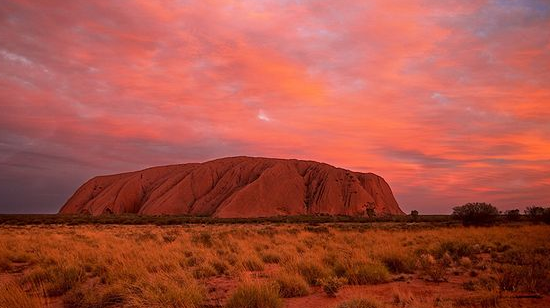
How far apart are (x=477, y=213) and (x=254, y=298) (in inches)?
1379

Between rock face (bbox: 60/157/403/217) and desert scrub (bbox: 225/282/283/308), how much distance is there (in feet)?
212

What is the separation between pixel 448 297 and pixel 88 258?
951 cm

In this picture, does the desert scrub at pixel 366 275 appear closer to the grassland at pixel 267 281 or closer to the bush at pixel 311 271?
the grassland at pixel 267 281

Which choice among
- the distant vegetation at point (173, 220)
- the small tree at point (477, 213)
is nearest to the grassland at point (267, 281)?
the small tree at point (477, 213)

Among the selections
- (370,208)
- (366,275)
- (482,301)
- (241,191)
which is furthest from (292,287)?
(370,208)

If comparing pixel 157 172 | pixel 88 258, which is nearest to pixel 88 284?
pixel 88 258

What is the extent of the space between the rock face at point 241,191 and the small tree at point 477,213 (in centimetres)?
4020

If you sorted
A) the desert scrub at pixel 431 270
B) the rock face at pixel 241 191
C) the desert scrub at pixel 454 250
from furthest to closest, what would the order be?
the rock face at pixel 241 191, the desert scrub at pixel 454 250, the desert scrub at pixel 431 270

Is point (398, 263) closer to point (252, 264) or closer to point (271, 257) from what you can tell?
point (271, 257)

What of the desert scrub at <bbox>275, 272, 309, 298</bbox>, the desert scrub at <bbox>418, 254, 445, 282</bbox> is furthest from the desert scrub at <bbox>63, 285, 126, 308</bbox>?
the desert scrub at <bbox>418, 254, 445, 282</bbox>

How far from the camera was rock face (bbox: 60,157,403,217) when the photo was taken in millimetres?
77250

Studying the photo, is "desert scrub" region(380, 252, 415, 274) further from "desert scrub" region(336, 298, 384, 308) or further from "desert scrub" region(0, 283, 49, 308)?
"desert scrub" region(0, 283, 49, 308)

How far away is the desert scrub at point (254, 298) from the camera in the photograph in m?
5.90

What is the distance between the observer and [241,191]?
77.3m
